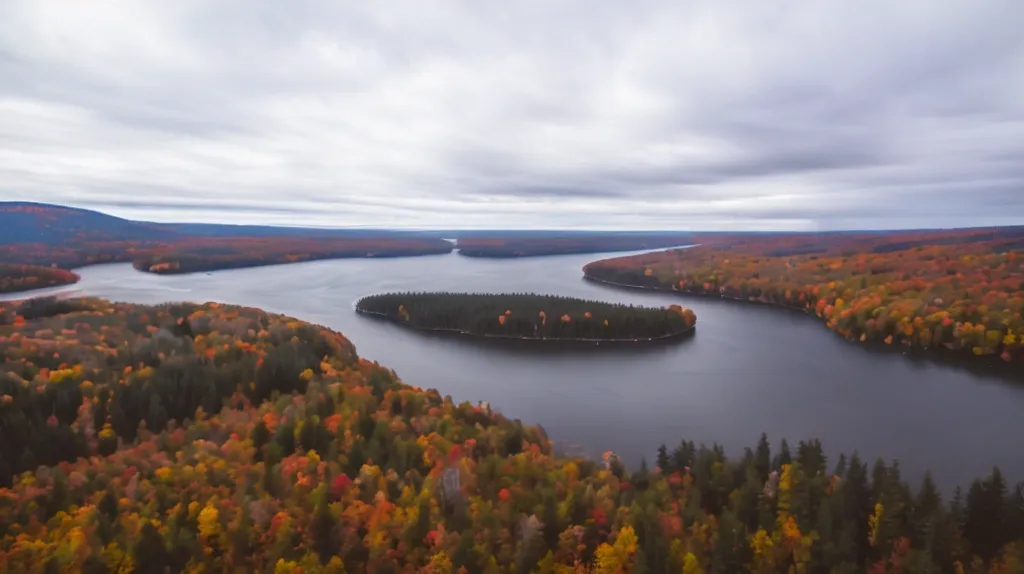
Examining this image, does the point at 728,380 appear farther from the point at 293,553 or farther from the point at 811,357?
Result: the point at 293,553

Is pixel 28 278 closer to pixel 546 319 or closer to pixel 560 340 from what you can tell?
pixel 546 319

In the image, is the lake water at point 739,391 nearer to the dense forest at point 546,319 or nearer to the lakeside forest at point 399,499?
the dense forest at point 546,319

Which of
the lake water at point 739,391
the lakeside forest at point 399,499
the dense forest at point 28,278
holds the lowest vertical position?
the lake water at point 739,391

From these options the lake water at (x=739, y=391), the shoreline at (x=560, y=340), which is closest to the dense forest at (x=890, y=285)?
the lake water at (x=739, y=391)

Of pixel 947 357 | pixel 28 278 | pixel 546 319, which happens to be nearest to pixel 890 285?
pixel 947 357

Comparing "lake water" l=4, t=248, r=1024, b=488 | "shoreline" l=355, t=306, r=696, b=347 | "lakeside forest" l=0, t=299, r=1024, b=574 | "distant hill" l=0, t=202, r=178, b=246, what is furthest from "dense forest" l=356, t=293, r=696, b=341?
"distant hill" l=0, t=202, r=178, b=246

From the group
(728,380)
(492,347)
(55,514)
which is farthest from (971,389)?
(55,514)

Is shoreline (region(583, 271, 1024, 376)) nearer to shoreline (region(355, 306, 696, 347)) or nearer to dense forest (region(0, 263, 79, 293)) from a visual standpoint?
shoreline (region(355, 306, 696, 347))
